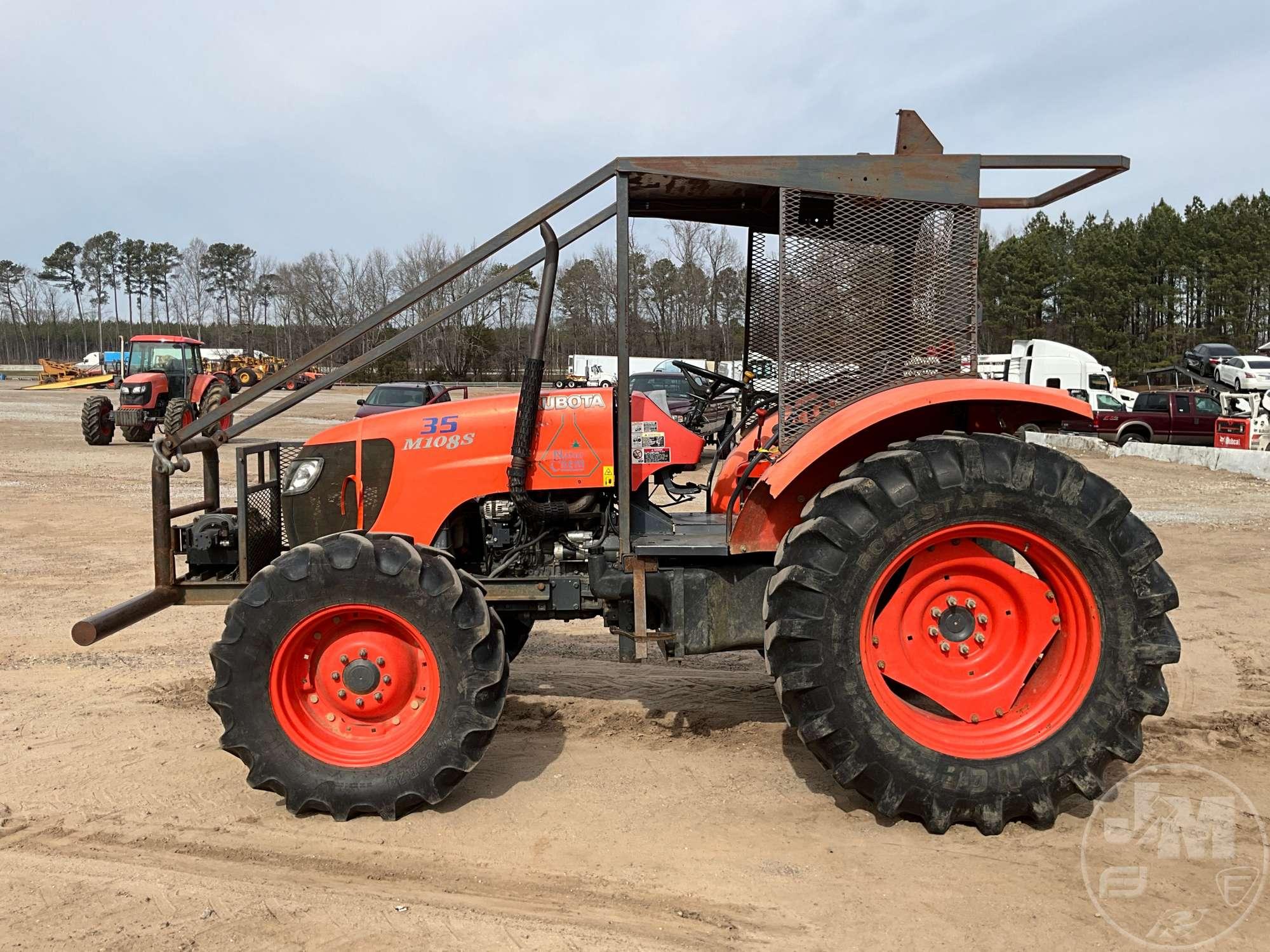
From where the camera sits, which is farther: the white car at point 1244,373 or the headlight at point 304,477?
the white car at point 1244,373

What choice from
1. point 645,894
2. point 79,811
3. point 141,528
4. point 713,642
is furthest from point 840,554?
point 141,528

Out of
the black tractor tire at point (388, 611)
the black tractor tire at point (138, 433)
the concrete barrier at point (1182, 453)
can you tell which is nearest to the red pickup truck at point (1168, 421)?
the concrete barrier at point (1182, 453)

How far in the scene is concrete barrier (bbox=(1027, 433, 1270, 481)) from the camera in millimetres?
16000

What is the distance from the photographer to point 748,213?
15.3 feet

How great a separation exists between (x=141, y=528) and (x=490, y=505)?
25.3 ft

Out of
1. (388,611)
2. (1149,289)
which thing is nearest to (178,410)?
(388,611)

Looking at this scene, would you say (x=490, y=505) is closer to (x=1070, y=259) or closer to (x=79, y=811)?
(x=79, y=811)

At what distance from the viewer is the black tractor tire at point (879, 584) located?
3.55 metres

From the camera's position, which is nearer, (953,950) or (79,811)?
(953,950)

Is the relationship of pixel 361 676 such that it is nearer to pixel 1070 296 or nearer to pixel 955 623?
pixel 955 623

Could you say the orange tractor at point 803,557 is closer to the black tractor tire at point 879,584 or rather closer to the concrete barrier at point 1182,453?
the black tractor tire at point 879,584

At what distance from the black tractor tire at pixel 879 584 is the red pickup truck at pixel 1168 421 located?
21339 mm

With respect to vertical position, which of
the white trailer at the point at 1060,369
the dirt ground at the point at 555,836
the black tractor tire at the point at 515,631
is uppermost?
the white trailer at the point at 1060,369

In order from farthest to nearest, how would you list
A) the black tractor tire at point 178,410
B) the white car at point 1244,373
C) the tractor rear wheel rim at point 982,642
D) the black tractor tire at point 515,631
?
the white car at point 1244,373
the black tractor tire at point 178,410
the black tractor tire at point 515,631
the tractor rear wheel rim at point 982,642
